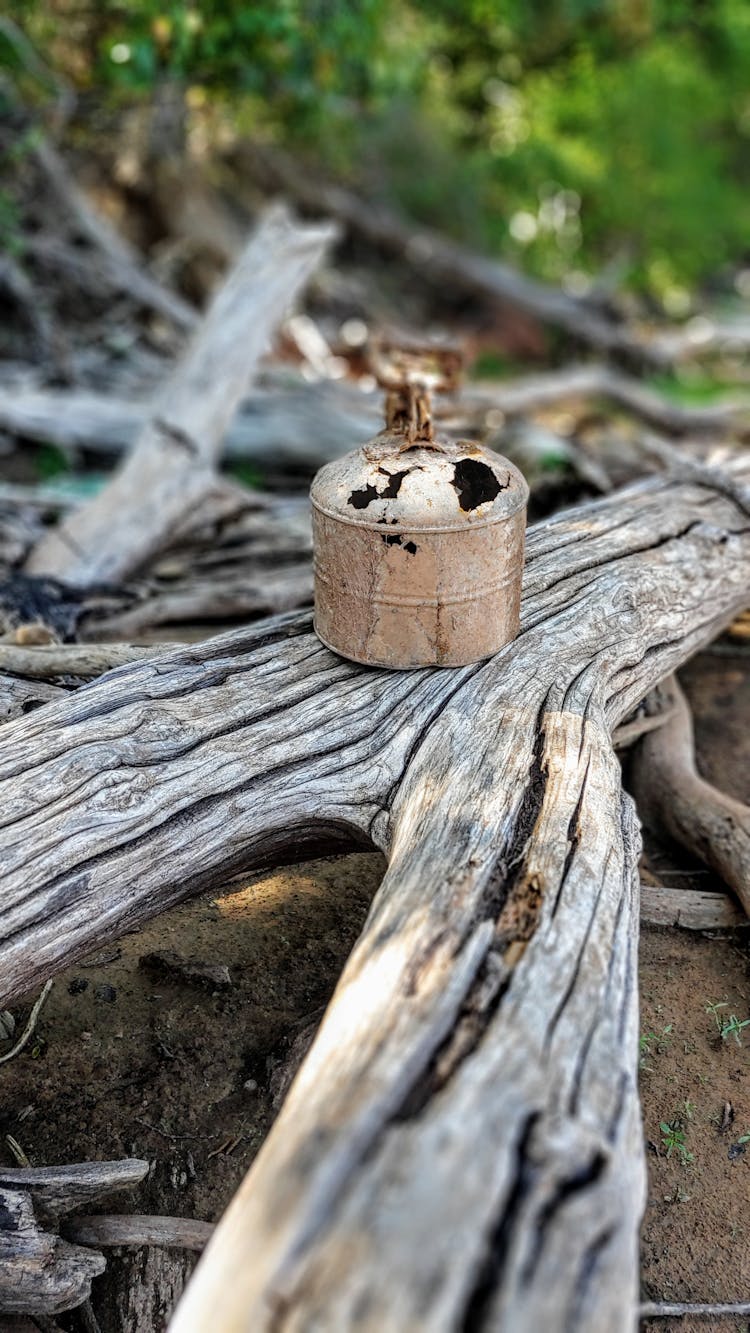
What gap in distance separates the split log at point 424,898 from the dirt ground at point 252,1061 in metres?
0.40

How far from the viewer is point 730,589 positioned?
381cm

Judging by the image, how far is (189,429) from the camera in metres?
5.09

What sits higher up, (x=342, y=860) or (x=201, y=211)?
(x=201, y=211)

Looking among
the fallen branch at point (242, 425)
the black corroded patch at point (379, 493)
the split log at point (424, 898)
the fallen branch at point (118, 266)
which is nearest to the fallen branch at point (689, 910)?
the split log at point (424, 898)

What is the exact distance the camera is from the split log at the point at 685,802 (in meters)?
3.34

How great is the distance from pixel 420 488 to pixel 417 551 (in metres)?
0.15

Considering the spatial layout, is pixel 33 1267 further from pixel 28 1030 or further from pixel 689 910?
pixel 689 910

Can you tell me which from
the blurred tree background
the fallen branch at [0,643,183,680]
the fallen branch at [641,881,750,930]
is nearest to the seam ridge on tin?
the fallen branch at [0,643,183,680]

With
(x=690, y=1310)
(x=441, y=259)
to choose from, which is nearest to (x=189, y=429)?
(x=690, y=1310)

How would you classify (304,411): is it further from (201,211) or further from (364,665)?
(201,211)

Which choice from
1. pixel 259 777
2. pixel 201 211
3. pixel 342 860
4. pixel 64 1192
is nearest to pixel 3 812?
pixel 259 777

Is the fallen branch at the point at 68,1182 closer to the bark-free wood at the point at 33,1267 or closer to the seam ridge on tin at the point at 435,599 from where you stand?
the bark-free wood at the point at 33,1267

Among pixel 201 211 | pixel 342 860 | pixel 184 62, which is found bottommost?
pixel 342 860

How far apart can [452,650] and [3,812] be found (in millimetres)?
1181
